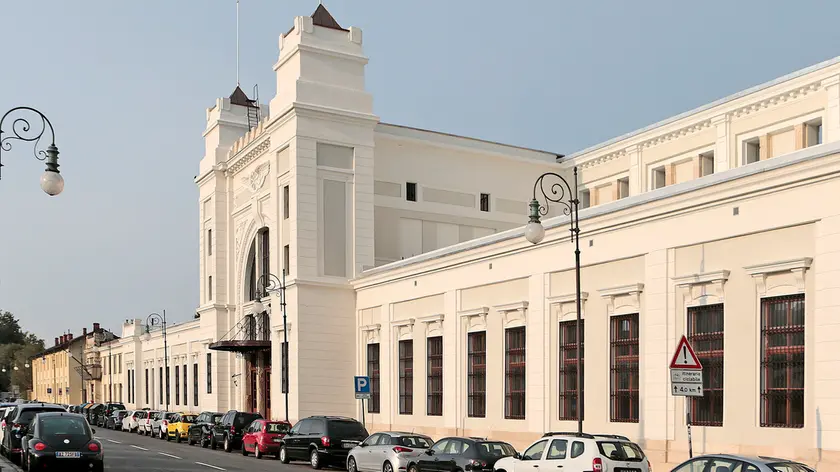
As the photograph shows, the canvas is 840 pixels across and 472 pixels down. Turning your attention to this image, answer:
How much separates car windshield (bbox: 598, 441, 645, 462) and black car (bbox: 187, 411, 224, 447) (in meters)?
27.9

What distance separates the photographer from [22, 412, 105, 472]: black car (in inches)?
929

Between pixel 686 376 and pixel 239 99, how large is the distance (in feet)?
153

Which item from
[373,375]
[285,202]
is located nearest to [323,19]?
[285,202]

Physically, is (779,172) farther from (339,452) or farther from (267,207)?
(267,207)

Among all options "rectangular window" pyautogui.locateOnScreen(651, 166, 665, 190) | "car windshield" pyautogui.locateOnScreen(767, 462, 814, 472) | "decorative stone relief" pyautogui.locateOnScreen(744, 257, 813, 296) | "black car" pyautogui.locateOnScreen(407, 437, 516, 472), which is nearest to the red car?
"black car" pyautogui.locateOnScreen(407, 437, 516, 472)

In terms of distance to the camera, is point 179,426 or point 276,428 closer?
point 276,428

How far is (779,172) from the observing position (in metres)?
22.9

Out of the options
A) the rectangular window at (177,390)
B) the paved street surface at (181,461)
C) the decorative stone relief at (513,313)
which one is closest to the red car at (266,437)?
the paved street surface at (181,461)

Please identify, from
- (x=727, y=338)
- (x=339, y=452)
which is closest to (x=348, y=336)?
(x=339, y=452)

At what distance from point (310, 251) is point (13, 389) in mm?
117140

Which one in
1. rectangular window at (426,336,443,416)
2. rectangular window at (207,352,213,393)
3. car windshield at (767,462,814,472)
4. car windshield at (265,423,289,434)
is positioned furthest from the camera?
rectangular window at (207,352,213,393)

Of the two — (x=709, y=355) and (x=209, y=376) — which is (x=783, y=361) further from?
(x=209, y=376)

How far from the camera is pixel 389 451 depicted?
26875 mm

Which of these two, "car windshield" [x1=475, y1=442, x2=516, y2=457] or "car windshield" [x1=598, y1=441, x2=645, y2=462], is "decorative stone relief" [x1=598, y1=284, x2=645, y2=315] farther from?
"car windshield" [x1=598, y1=441, x2=645, y2=462]
